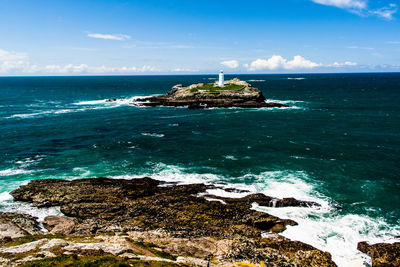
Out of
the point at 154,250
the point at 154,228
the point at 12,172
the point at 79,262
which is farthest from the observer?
the point at 12,172

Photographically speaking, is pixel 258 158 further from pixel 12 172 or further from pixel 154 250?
pixel 12 172

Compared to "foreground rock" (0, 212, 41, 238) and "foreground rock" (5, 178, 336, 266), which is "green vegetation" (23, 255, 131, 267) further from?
"foreground rock" (0, 212, 41, 238)

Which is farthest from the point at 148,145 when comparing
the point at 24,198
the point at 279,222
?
the point at 279,222

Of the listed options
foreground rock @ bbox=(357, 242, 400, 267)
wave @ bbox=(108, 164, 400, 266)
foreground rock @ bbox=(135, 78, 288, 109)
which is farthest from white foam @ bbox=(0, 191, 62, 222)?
foreground rock @ bbox=(135, 78, 288, 109)

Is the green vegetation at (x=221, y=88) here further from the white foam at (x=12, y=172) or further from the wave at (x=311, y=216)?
the white foam at (x=12, y=172)

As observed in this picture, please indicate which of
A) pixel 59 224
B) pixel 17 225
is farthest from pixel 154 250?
pixel 17 225

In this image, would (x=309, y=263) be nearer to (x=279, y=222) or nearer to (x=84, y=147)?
(x=279, y=222)
